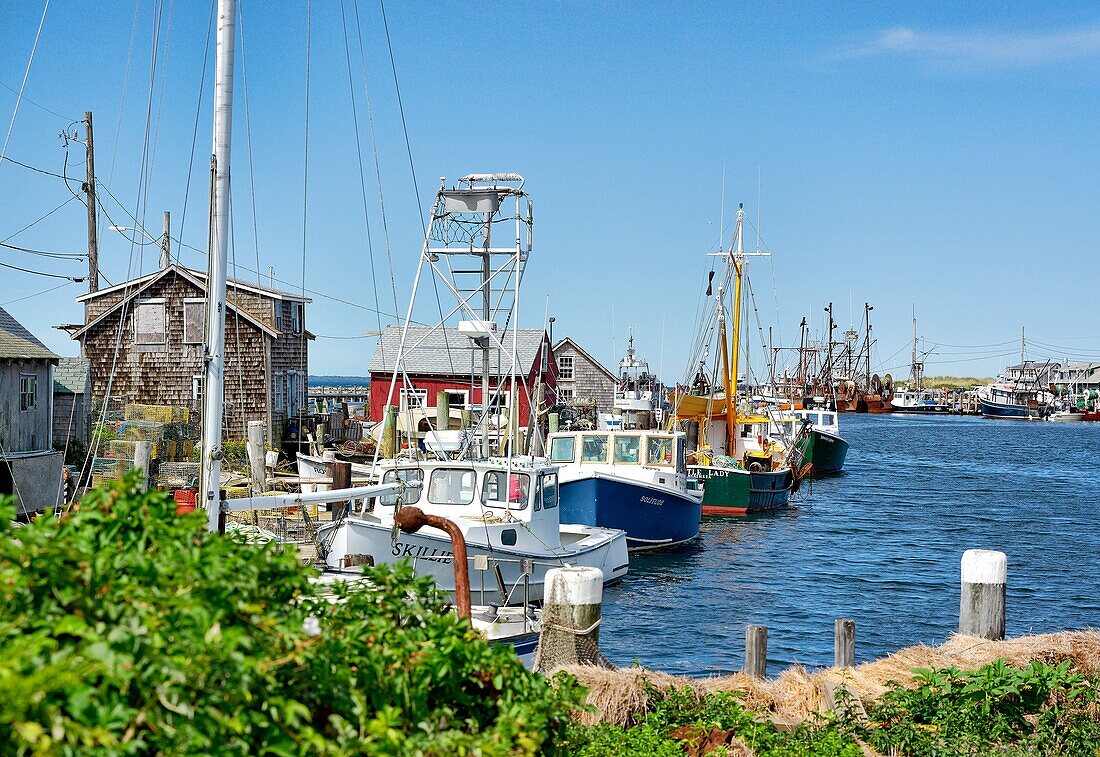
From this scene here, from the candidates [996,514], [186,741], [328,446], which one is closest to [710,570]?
[328,446]

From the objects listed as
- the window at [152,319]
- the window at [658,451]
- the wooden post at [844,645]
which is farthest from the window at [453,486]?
the window at [152,319]

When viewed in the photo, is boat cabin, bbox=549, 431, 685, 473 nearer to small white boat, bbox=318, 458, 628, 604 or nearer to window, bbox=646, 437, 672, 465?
window, bbox=646, 437, 672, 465

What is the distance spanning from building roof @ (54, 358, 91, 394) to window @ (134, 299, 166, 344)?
137 inches

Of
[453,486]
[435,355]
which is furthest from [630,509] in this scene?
[435,355]

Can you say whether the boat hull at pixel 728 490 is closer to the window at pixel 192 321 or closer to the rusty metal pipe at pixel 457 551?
the window at pixel 192 321

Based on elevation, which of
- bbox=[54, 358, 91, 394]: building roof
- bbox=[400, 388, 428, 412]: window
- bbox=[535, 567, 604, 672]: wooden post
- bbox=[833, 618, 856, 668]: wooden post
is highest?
bbox=[54, 358, 91, 394]: building roof

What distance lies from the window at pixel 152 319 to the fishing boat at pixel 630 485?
1444 centimetres

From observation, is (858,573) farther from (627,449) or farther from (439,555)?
(439,555)

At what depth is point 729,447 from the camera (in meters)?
44.5

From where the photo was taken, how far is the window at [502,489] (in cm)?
1909

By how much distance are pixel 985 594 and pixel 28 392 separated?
22.1 m

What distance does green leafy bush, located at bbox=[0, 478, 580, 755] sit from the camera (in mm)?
3705

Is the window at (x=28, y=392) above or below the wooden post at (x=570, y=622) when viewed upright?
above

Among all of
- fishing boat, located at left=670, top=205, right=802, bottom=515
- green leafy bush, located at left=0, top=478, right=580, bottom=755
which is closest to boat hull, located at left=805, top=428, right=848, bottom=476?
fishing boat, located at left=670, top=205, right=802, bottom=515
